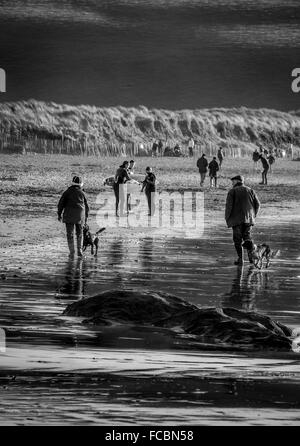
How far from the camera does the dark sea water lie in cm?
9612

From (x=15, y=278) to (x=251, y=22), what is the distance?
84505mm

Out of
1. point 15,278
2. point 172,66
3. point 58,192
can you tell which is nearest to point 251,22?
point 172,66

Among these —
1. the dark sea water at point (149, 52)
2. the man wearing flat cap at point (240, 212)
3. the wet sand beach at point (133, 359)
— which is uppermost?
the dark sea water at point (149, 52)

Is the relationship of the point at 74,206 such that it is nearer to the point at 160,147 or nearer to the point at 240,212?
the point at 240,212

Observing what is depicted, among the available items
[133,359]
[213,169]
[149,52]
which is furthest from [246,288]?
[149,52]

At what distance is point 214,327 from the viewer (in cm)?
1506

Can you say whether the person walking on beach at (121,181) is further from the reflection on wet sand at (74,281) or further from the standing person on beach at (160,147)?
the standing person on beach at (160,147)

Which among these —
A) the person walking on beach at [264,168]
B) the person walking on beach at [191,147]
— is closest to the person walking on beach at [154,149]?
the person walking on beach at [191,147]

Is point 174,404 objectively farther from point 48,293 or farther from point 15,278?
point 15,278

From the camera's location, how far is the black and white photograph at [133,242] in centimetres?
1190

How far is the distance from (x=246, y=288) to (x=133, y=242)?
28.5 ft

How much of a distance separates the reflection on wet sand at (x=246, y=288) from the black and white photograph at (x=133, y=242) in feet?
0.13

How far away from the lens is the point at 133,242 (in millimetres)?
29094

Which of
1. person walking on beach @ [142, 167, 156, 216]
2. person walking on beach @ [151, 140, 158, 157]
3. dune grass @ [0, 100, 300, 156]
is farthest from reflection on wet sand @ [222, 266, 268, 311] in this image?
person walking on beach @ [151, 140, 158, 157]
